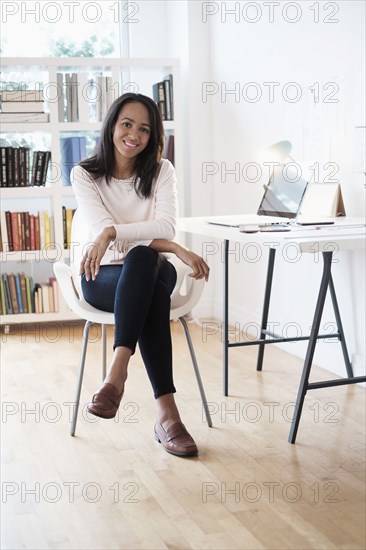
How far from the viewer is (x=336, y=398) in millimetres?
3195

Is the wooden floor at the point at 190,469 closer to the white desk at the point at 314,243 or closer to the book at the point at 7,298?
the white desk at the point at 314,243

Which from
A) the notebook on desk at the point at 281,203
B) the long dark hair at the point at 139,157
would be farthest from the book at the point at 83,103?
the long dark hair at the point at 139,157

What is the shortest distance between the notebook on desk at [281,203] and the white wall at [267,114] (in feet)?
0.48

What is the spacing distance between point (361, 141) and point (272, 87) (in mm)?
831

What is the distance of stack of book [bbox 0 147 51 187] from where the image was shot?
443cm

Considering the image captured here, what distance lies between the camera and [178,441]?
2.62 meters

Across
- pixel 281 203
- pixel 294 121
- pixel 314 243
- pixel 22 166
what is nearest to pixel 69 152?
pixel 22 166

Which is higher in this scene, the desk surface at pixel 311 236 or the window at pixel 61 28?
the window at pixel 61 28

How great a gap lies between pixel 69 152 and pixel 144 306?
2.18 meters

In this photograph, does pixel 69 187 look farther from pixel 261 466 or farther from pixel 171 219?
pixel 261 466

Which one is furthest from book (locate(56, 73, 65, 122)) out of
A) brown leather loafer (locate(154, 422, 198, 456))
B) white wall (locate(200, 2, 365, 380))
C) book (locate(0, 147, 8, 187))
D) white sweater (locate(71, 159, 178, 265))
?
brown leather loafer (locate(154, 422, 198, 456))

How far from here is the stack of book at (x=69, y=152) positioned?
14.8 ft

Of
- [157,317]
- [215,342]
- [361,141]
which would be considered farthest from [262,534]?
[215,342]

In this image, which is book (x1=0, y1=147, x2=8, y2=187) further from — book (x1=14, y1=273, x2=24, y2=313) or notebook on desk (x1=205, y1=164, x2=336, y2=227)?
notebook on desk (x1=205, y1=164, x2=336, y2=227)
